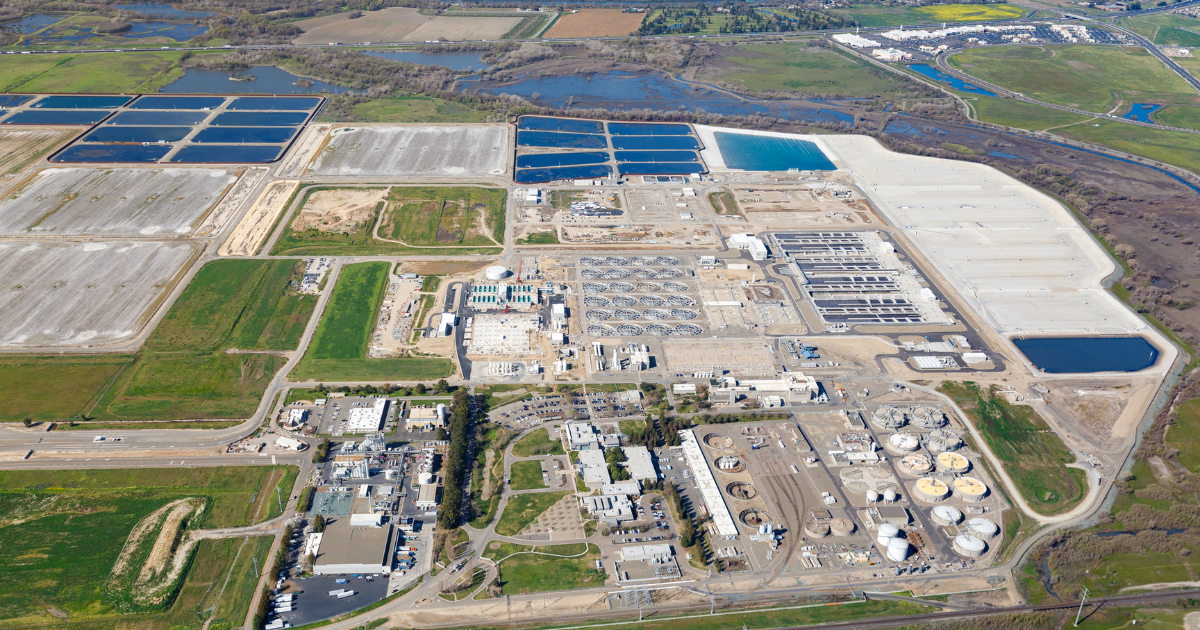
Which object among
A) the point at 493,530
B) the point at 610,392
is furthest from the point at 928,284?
the point at 493,530

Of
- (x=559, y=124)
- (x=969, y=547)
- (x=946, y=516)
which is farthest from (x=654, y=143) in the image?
(x=969, y=547)

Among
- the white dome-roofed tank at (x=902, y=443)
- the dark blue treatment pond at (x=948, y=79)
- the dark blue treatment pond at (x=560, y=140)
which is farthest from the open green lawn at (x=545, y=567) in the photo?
the dark blue treatment pond at (x=948, y=79)

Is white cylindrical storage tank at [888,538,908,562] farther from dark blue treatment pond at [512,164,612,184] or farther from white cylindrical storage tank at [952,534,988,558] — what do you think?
dark blue treatment pond at [512,164,612,184]

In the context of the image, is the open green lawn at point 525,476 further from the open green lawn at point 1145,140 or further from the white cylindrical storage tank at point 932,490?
the open green lawn at point 1145,140

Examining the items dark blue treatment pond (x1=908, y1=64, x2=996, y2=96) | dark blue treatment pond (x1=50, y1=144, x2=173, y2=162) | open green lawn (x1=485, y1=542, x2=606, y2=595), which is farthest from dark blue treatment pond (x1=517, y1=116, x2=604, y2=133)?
open green lawn (x1=485, y1=542, x2=606, y2=595)

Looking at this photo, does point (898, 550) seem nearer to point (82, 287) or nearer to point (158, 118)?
point (82, 287)

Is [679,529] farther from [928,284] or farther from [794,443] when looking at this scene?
[928,284]
